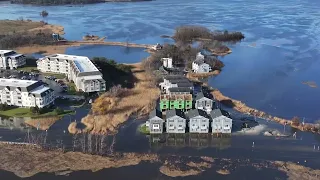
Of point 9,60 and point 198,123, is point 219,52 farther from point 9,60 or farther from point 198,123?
point 198,123

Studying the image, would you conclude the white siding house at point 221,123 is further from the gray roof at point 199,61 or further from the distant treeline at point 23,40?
the distant treeline at point 23,40

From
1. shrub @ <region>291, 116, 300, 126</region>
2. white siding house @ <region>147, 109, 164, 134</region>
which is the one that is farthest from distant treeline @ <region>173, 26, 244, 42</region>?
white siding house @ <region>147, 109, 164, 134</region>

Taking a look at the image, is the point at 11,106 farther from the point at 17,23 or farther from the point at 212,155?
the point at 17,23

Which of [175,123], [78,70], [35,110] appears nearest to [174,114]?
[175,123]

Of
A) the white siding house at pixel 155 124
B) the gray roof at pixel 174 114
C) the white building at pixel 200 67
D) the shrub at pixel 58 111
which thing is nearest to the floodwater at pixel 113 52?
the white building at pixel 200 67

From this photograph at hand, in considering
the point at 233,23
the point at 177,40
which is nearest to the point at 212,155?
the point at 177,40

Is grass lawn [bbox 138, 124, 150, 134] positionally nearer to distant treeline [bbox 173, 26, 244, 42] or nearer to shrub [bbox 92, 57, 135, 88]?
shrub [bbox 92, 57, 135, 88]

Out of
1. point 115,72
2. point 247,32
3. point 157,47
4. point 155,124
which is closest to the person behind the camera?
point 155,124
